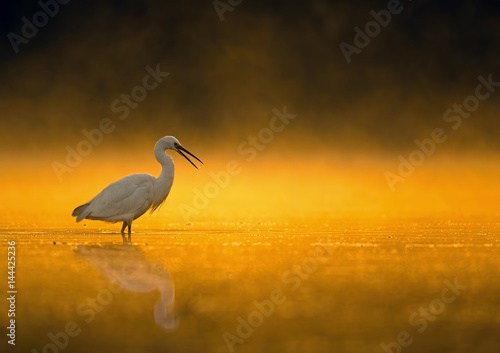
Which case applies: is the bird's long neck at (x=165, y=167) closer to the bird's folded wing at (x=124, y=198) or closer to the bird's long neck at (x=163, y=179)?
the bird's long neck at (x=163, y=179)

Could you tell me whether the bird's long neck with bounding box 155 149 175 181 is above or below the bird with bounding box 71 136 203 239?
above

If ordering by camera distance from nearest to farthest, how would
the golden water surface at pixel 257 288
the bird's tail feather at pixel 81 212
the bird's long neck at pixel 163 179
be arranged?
the golden water surface at pixel 257 288 → the bird's tail feather at pixel 81 212 → the bird's long neck at pixel 163 179

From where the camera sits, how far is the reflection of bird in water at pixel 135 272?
18.1ft

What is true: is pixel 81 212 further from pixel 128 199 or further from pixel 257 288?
pixel 257 288

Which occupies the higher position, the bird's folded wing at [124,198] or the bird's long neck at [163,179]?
the bird's long neck at [163,179]

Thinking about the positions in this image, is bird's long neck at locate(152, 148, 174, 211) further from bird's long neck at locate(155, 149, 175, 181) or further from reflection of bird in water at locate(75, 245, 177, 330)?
reflection of bird in water at locate(75, 245, 177, 330)

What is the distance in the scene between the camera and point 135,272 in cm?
720

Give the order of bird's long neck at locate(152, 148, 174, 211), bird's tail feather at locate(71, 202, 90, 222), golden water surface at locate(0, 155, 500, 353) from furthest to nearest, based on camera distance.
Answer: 1. bird's long neck at locate(152, 148, 174, 211)
2. bird's tail feather at locate(71, 202, 90, 222)
3. golden water surface at locate(0, 155, 500, 353)

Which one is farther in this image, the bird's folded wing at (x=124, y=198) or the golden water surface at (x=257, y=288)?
the bird's folded wing at (x=124, y=198)

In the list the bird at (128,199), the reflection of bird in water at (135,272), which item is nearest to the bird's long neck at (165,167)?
the bird at (128,199)

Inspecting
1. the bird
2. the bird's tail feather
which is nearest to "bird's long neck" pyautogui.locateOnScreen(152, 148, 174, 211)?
the bird

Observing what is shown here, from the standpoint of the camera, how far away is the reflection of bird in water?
5.50 meters

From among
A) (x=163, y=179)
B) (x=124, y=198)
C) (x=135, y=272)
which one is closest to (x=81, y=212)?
(x=124, y=198)

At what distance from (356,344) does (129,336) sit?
130 centimetres
